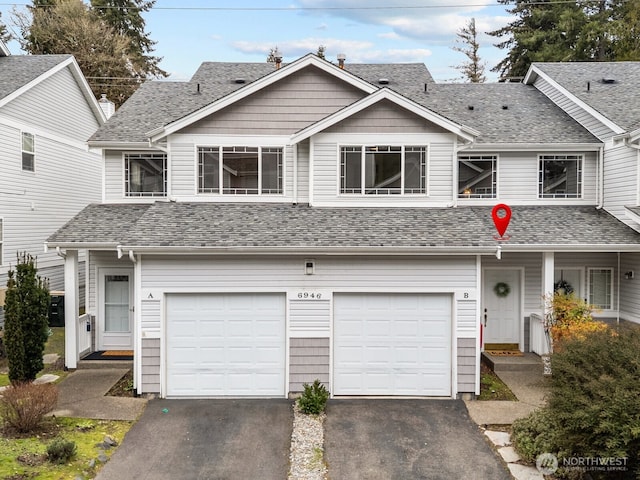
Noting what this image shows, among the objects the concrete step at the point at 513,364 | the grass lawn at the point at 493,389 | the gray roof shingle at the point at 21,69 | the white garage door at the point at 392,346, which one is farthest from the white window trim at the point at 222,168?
the gray roof shingle at the point at 21,69

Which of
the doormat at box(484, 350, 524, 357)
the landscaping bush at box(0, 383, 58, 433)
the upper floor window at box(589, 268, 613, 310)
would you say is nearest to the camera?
the landscaping bush at box(0, 383, 58, 433)

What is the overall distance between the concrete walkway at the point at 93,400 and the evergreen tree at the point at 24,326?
911 mm

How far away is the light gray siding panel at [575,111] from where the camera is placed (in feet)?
44.3

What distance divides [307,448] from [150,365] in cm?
411

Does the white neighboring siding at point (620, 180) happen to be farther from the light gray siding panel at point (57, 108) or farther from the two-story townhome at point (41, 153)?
the light gray siding panel at point (57, 108)

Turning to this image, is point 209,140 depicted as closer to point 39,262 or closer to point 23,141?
point 23,141

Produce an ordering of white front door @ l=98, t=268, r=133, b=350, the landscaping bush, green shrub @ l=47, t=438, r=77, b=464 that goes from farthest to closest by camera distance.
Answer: white front door @ l=98, t=268, r=133, b=350
the landscaping bush
green shrub @ l=47, t=438, r=77, b=464

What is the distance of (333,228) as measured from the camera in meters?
10.8

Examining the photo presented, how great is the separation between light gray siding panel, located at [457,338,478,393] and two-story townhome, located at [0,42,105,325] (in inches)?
484

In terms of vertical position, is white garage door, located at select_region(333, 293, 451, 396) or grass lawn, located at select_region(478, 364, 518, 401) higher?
white garage door, located at select_region(333, 293, 451, 396)

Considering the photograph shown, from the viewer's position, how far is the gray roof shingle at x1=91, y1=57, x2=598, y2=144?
45.6ft

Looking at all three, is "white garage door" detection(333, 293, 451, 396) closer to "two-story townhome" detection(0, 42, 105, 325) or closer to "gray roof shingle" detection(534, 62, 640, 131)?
"gray roof shingle" detection(534, 62, 640, 131)

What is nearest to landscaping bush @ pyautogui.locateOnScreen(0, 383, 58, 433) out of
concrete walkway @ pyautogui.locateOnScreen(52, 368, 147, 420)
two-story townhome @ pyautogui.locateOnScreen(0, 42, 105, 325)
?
concrete walkway @ pyautogui.locateOnScreen(52, 368, 147, 420)

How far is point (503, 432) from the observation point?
28.1 feet
